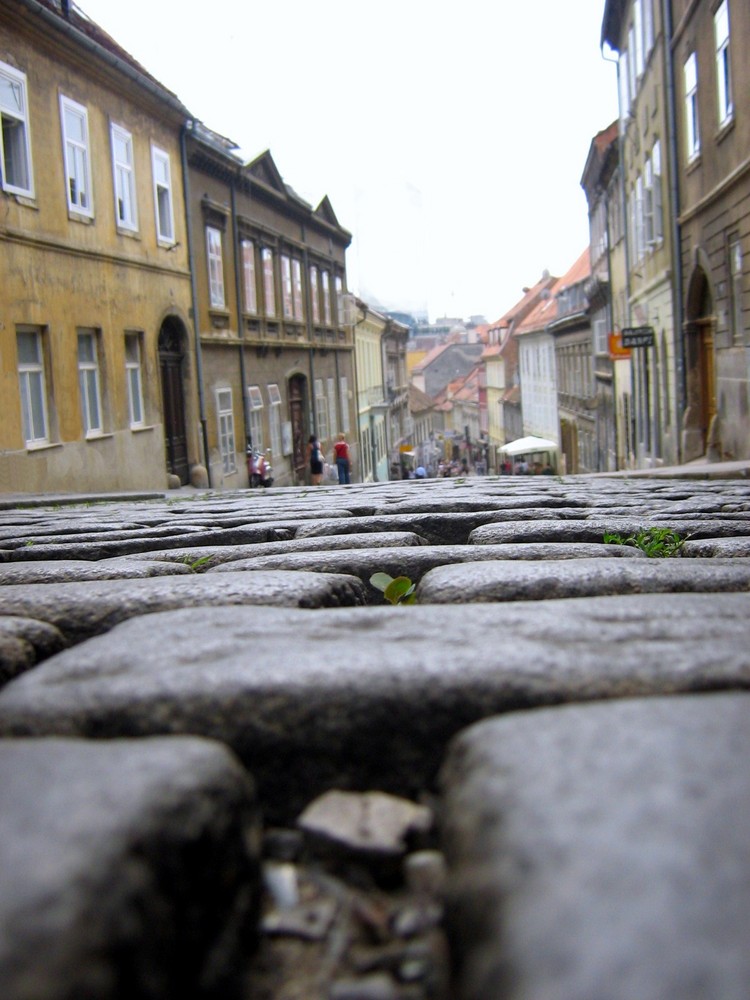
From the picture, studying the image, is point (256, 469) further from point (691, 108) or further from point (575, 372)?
point (575, 372)

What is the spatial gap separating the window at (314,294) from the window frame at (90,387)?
17.6 m

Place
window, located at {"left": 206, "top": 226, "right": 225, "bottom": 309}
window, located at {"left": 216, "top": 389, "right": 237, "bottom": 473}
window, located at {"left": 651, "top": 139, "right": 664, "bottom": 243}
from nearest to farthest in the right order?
window, located at {"left": 651, "top": 139, "right": 664, "bottom": 243}
window, located at {"left": 206, "top": 226, "right": 225, "bottom": 309}
window, located at {"left": 216, "top": 389, "right": 237, "bottom": 473}

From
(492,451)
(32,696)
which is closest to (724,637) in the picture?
(32,696)

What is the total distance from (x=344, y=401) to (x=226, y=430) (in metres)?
14.6

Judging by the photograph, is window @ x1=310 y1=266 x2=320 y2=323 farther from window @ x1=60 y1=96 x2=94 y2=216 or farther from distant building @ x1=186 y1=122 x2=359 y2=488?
window @ x1=60 y1=96 x2=94 y2=216

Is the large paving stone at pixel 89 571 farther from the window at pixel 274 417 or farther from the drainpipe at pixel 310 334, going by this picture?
the drainpipe at pixel 310 334

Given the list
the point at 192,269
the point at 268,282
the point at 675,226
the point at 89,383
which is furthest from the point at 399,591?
the point at 268,282

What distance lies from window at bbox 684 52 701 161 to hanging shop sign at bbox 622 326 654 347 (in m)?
3.93

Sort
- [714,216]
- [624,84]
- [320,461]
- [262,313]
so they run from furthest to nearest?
[262,313], [624,84], [320,461], [714,216]

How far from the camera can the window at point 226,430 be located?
2359 centimetres

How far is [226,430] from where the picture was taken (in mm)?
24109

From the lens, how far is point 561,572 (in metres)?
2.49

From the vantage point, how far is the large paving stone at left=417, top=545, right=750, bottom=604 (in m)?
2.38

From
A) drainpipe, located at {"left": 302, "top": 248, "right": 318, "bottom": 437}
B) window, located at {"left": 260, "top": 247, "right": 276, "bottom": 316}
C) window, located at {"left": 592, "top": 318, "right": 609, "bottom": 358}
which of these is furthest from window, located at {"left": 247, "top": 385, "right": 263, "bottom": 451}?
window, located at {"left": 592, "top": 318, "right": 609, "bottom": 358}
